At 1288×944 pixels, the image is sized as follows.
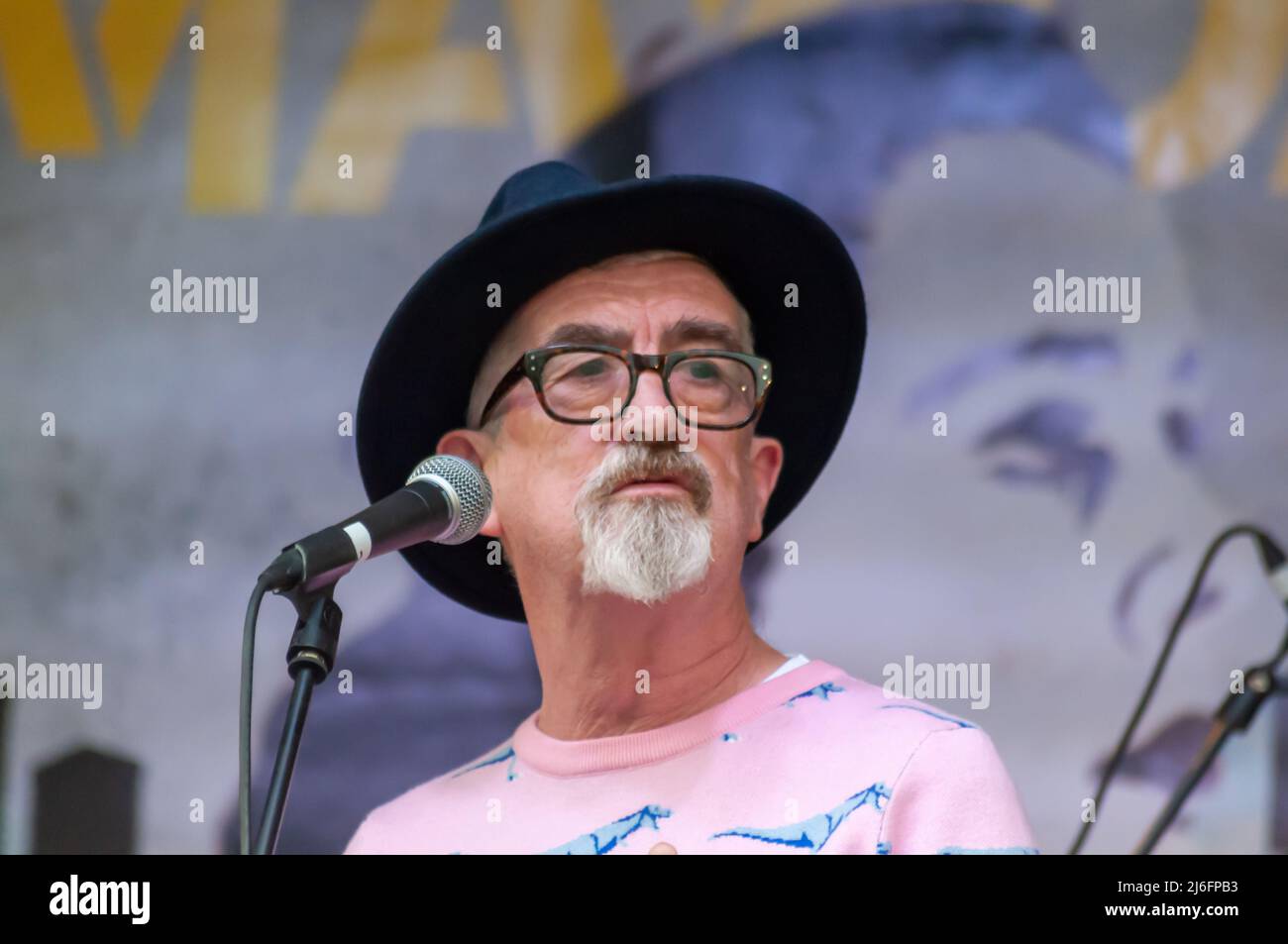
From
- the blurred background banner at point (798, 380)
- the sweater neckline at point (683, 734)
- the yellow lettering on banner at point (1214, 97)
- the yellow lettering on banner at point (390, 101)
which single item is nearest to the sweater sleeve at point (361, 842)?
the blurred background banner at point (798, 380)

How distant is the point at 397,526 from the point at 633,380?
23.5 inches

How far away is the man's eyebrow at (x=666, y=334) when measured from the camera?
2.41 metres

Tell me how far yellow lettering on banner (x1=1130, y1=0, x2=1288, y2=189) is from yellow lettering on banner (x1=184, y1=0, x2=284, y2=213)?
1739 millimetres

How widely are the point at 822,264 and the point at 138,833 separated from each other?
171 cm

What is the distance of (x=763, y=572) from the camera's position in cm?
287

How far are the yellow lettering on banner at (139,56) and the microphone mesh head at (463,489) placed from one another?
59.1 inches

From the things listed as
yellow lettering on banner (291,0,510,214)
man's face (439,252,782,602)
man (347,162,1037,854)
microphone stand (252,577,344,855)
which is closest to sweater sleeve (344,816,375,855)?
man (347,162,1037,854)

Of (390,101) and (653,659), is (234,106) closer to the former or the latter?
(390,101)

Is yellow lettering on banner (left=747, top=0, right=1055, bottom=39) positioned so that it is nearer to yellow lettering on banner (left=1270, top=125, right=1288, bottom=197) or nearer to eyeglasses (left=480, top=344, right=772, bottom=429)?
yellow lettering on banner (left=1270, top=125, right=1288, bottom=197)

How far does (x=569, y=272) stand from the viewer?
2.53 m

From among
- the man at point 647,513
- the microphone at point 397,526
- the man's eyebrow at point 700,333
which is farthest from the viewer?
the man's eyebrow at point 700,333

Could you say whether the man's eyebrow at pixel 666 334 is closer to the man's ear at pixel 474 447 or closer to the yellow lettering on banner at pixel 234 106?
the man's ear at pixel 474 447

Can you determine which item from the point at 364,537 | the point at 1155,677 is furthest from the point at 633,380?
the point at 1155,677

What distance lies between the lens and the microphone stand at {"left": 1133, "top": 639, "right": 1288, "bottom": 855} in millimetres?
2436
